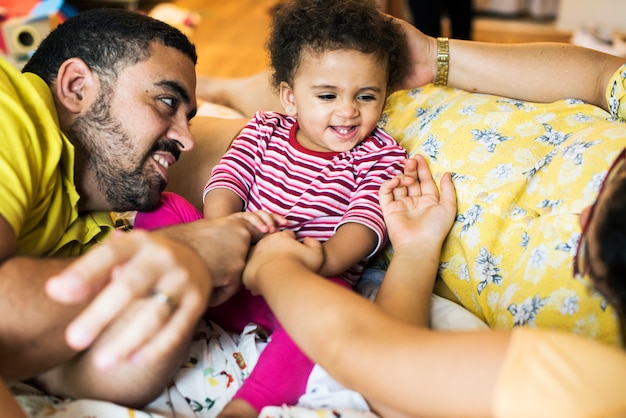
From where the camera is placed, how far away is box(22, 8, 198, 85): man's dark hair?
4.65 ft

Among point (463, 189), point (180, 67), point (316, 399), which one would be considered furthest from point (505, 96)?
point (316, 399)

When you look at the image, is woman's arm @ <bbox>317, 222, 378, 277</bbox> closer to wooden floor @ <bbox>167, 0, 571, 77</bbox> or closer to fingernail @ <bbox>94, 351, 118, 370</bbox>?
fingernail @ <bbox>94, 351, 118, 370</bbox>

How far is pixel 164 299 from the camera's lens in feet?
2.64

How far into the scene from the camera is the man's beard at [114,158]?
139 centimetres

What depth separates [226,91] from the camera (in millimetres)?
2426

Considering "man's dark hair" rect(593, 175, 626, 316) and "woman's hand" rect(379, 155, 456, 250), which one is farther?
"woman's hand" rect(379, 155, 456, 250)

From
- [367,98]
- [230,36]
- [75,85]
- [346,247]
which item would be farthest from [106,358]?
[230,36]

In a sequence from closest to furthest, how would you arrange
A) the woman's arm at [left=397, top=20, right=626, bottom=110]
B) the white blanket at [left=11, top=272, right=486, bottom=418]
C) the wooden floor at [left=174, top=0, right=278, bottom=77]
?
the white blanket at [left=11, top=272, right=486, bottom=418] → the woman's arm at [left=397, top=20, right=626, bottom=110] → the wooden floor at [left=174, top=0, right=278, bottom=77]

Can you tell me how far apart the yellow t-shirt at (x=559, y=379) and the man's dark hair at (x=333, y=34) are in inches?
35.6

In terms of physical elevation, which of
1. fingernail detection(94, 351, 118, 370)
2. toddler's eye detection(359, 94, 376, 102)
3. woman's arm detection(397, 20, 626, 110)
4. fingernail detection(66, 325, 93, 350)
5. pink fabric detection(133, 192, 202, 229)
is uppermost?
woman's arm detection(397, 20, 626, 110)

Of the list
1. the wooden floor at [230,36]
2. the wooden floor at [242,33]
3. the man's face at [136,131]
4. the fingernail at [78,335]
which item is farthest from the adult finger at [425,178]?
the wooden floor at [242,33]

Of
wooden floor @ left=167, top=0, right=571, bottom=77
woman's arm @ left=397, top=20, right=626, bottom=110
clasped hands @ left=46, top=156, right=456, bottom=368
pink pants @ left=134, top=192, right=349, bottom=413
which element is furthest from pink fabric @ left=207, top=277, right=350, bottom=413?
wooden floor @ left=167, top=0, right=571, bottom=77

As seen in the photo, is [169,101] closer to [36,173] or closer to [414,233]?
[36,173]

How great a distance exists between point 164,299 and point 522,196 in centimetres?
81
